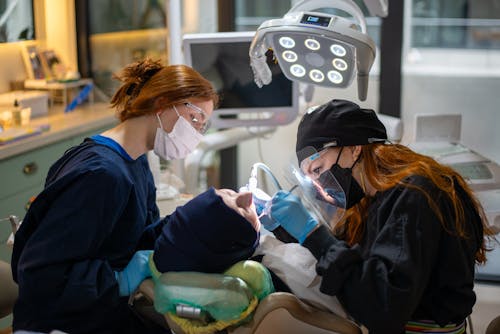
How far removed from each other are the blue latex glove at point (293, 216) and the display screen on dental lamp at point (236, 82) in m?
1.14

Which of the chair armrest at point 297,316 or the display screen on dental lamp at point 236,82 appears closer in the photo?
the chair armrest at point 297,316

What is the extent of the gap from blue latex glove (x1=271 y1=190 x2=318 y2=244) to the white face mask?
394 mm

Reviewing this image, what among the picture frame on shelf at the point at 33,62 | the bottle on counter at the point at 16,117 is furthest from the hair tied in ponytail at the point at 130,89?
the picture frame on shelf at the point at 33,62

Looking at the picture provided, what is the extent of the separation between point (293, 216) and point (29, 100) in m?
2.12

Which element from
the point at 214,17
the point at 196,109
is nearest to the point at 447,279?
the point at 196,109

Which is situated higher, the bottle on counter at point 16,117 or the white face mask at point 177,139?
the white face mask at point 177,139

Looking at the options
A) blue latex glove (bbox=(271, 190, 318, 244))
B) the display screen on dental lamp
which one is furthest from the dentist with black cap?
the display screen on dental lamp

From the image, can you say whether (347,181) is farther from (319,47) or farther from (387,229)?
(319,47)

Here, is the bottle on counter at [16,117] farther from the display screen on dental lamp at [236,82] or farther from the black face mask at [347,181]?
the black face mask at [347,181]

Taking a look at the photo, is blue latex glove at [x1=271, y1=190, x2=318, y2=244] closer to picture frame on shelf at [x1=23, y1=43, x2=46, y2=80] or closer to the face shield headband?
the face shield headband

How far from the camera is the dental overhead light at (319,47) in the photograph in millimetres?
2027

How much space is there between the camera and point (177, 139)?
6.58ft

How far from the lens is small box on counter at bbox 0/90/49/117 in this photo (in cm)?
339

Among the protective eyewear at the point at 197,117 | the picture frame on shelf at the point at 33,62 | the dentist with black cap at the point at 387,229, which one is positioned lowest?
the dentist with black cap at the point at 387,229
